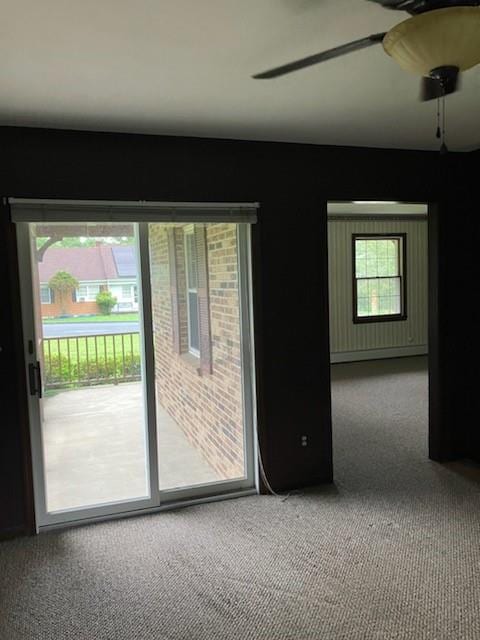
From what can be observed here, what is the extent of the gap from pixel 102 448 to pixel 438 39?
3001 millimetres

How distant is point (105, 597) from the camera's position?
8.30 feet

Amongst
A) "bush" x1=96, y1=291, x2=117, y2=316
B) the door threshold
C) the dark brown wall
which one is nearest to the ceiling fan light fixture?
the dark brown wall

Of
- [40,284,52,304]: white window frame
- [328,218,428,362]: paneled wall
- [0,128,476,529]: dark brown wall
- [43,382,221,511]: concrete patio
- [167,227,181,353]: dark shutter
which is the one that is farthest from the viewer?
[328,218,428,362]: paneled wall

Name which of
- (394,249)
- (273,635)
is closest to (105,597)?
(273,635)

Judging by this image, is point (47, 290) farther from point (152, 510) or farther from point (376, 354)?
point (376, 354)

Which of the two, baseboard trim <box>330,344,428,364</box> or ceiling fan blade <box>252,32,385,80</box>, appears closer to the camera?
ceiling fan blade <box>252,32,385,80</box>

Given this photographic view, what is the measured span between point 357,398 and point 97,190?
164 inches

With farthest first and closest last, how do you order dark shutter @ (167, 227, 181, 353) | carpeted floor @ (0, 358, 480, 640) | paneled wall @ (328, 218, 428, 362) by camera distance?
paneled wall @ (328, 218, 428, 362) → dark shutter @ (167, 227, 181, 353) → carpeted floor @ (0, 358, 480, 640)

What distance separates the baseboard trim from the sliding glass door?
4.82 meters

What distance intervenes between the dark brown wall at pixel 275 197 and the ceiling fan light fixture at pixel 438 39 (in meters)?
2.00

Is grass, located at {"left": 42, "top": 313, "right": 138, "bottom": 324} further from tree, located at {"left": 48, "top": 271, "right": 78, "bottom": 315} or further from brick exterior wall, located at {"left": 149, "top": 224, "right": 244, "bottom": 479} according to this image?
brick exterior wall, located at {"left": 149, "top": 224, "right": 244, "bottom": 479}

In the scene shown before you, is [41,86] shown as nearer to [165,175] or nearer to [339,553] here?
[165,175]

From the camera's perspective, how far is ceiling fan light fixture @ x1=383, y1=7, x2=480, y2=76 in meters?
1.33

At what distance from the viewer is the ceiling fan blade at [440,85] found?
5.03 feet
